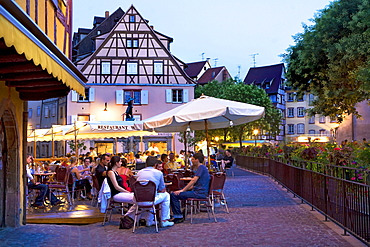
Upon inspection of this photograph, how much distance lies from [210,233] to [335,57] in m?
16.6

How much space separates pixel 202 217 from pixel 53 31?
5314 millimetres

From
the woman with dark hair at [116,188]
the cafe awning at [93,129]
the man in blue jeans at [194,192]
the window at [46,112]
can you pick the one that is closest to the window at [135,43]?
the window at [46,112]

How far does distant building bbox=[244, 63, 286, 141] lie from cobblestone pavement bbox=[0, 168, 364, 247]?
7022 centimetres

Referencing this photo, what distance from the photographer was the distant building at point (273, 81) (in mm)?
82312

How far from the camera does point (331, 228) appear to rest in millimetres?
9742

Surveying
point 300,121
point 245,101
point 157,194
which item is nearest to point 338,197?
point 157,194

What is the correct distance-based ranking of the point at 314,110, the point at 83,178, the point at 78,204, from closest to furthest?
the point at 78,204
the point at 83,178
the point at 314,110

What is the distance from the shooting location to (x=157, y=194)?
420 inches

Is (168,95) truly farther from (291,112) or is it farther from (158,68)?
(291,112)

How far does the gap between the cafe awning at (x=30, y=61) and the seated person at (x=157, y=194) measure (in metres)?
2.25

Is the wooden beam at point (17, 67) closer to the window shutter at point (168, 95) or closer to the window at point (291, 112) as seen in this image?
the window shutter at point (168, 95)

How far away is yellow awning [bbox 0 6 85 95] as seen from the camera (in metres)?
4.76

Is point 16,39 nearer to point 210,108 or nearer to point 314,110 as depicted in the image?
point 210,108

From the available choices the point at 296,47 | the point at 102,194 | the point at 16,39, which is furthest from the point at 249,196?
the point at 296,47
